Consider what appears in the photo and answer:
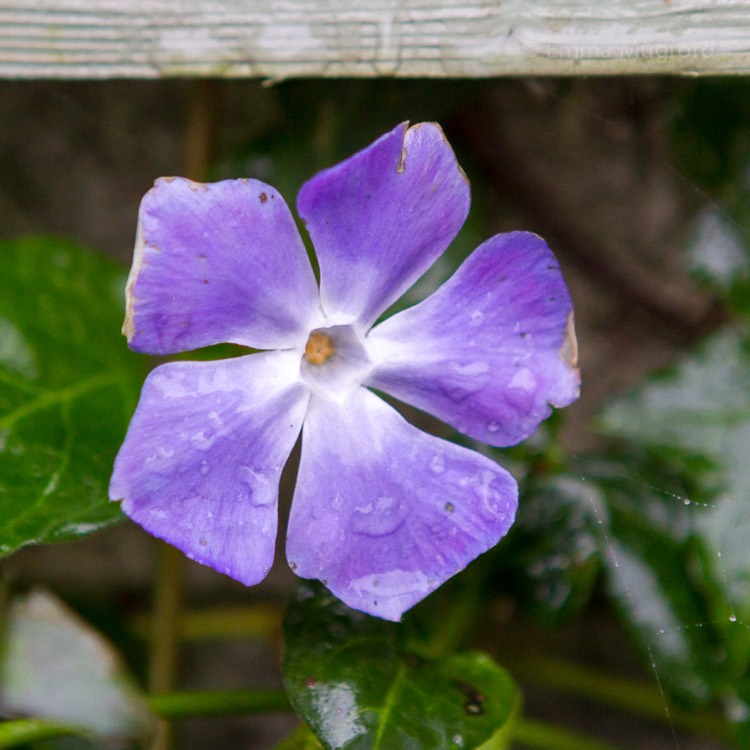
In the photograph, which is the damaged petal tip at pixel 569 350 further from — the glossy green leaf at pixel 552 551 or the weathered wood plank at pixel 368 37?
the glossy green leaf at pixel 552 551

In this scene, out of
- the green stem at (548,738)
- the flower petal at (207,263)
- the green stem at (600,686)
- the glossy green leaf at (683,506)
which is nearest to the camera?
the flower petal at (207,263)

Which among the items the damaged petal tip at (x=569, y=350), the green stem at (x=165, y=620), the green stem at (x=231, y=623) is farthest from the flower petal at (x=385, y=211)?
the green stem at (x=231, y=623)

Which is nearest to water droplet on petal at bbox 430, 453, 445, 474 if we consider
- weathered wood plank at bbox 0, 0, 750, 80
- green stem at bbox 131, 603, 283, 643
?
weathered wood plank at bbox 0, 0, 750, 80

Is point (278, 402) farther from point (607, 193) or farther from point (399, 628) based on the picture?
point (607, 193)

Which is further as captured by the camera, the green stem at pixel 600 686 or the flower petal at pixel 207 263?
the green stem at pixel 600 686

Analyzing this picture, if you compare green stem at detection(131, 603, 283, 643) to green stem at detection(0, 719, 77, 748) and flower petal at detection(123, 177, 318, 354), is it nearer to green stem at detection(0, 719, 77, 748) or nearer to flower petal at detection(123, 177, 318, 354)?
green stem at detection(0, 719, 77, 748)

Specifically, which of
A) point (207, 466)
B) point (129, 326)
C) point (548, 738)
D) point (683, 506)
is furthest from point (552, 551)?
point (129, 326)

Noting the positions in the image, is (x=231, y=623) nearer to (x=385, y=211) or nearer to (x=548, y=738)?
(x=548, y=738)
